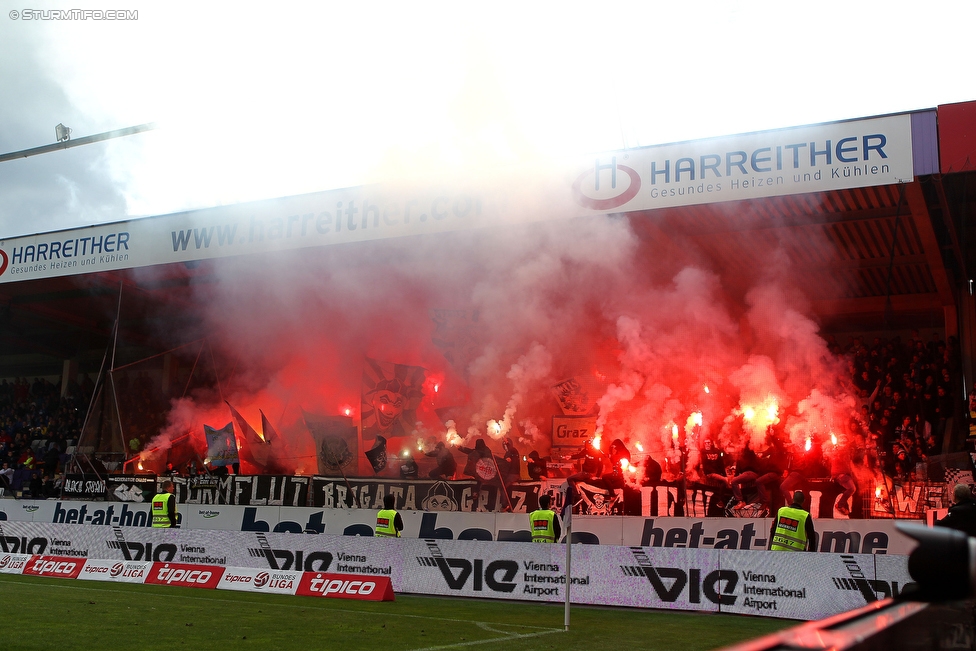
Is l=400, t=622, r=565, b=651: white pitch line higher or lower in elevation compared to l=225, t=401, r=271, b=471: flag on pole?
lower

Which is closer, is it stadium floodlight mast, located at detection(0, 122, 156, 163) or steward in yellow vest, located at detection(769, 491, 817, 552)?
steward in yellow vest, located at detection(769, 491, 817, 552)

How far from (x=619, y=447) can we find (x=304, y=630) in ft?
37.9

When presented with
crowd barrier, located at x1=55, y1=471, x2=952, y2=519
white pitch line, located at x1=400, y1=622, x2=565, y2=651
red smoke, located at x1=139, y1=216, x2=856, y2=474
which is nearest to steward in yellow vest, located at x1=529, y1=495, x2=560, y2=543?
white pitch line, located at x1=400, y1=622, x2=565, y2=651

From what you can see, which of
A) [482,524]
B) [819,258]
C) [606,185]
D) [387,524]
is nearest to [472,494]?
[482,524]

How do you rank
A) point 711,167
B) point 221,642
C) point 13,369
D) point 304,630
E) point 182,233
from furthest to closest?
point 13,369
point 182,233
point 711,167
point 304,630
point 221,642

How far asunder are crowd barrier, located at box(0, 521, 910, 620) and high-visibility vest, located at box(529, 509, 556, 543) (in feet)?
3.43

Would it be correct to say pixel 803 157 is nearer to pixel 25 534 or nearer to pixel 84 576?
pixel 84 576

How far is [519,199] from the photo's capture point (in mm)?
14844

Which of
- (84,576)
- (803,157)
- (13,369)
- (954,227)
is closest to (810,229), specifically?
(954,227)

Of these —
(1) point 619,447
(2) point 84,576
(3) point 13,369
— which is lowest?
(2) point 84,576

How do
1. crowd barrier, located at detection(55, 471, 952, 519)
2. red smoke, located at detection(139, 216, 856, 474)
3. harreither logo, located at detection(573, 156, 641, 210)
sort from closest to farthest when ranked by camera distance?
1. harreither logo, located at detection(573, 156, 641, 210)
2. crowd barrier, located at detection(55, 471, 952, 519)
3. red smoke, located at detection(139, 216, 856, 474)

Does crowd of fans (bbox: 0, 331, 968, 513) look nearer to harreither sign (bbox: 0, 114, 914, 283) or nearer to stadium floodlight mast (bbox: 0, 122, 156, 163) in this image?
harreither sign (bbox: 0, 114, 914, 283)

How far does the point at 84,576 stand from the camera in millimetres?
12469

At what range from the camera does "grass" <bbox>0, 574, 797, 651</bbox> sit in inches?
283
